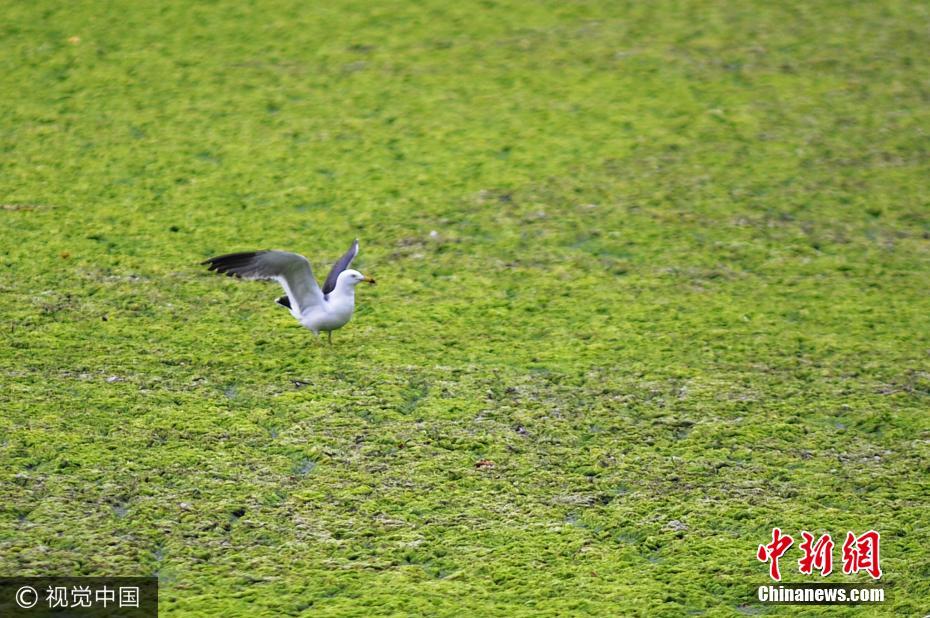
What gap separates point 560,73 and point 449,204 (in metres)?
1.50

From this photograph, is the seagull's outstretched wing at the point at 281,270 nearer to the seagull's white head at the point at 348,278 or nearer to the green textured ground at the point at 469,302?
the seagull's white head at the point at 348,278

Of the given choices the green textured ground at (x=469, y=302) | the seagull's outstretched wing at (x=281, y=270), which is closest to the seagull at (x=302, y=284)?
the seagull's outstretched wing at (x=281, y=270)

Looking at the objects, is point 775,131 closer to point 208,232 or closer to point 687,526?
point 208,232

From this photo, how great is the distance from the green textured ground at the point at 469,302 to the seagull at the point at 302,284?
127mm

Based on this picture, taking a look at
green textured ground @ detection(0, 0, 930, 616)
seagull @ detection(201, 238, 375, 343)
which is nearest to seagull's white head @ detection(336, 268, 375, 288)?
seagull @ detection(201, 238, 375, 343)

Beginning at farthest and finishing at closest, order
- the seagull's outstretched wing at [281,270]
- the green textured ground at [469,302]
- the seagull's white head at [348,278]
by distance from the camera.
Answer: the seagull's white head at [348,278] → the seagull's outstretched wing at [281,270] → the green textured ground at [469,302]

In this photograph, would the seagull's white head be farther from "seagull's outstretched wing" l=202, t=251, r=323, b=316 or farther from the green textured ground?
the green textured ground

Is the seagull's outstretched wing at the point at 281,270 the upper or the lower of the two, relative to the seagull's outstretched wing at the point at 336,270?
upper

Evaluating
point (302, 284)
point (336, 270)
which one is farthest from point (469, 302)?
point (302, 284)

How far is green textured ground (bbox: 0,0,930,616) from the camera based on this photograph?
279 centimetres

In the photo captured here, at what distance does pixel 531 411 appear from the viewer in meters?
3.46

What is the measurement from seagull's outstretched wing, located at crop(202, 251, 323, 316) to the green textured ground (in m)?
0.18

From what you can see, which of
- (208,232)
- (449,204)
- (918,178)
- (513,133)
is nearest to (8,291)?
(208,232)

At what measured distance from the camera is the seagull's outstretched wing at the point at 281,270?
364cm
